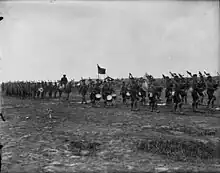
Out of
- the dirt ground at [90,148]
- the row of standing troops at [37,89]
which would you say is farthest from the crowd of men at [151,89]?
the dirt ground at [90,148]

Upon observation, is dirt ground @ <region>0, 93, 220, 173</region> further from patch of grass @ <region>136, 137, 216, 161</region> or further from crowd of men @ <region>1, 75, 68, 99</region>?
crowd of men @ <region>1, 75, 68, 99</region>

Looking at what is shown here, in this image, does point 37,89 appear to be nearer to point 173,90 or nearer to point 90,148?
point 173,90

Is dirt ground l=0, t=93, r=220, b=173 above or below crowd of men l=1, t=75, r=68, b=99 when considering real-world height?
below

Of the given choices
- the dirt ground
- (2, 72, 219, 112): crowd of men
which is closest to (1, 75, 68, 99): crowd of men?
(2, 72, 219, 112): crowd of men

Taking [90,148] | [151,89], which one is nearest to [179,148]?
[90,148]

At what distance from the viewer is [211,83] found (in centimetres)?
2150

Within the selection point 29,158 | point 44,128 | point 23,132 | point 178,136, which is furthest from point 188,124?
point 29,158

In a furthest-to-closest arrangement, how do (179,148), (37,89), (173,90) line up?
(37,89) < (173,90) < (179,148)

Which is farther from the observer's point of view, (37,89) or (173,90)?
(37,89)

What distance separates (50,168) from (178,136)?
18.6 ft

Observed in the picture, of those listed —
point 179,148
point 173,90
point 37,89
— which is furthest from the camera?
point 37,89

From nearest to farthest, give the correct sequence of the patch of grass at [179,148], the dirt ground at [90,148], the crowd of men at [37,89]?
the dirt ground at [90,148] < the patch of grass at [179,148] < the crowd of men at [37,89]

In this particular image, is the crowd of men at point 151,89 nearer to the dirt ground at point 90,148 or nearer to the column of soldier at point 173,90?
the column of soldier at point 173,90

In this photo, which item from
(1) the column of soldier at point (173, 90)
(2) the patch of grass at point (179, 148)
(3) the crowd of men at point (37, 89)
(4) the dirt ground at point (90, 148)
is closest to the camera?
(4) the dirt ground at point (90, 148)
